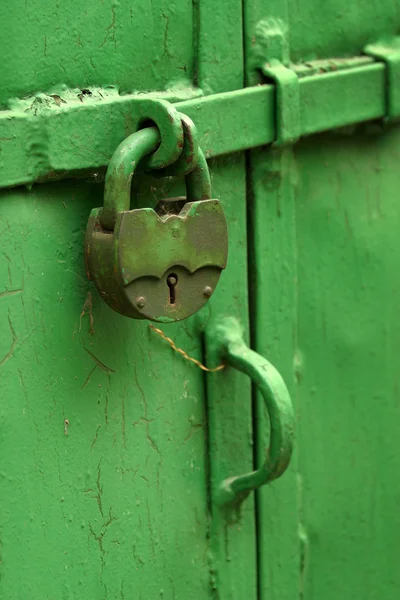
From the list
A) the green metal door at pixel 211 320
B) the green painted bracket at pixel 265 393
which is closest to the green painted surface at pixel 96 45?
the green metal door at pixel 211 320

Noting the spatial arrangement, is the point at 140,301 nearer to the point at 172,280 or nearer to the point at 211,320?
the point at 172,280

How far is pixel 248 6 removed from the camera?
4.38 ft

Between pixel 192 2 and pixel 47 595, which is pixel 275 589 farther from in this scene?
pixel 192 2

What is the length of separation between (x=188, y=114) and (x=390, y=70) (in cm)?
43

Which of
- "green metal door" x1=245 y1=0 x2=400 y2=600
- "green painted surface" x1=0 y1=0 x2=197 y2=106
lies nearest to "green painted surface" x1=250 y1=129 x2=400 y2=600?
"green metal door" x1=245 y1=0 x2=400 y2=600

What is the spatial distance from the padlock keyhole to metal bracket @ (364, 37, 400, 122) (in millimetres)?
552

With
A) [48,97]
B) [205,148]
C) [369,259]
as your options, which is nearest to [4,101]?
[48,97]

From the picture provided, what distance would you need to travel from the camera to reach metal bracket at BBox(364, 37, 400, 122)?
153 cm

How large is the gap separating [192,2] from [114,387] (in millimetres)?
480

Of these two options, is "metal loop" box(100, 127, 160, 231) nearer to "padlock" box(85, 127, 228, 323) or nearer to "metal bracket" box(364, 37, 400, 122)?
"padlock" box(85, 127, 228, 323)

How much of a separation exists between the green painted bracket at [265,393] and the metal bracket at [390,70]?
1.40 feet

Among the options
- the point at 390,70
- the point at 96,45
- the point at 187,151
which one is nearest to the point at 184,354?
the point at 187,151

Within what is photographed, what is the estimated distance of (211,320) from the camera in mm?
1361

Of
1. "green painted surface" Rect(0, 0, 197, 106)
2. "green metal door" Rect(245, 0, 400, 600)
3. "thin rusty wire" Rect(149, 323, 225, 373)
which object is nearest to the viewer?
"green painted surface" Rect(0, 0, 197, 106)
